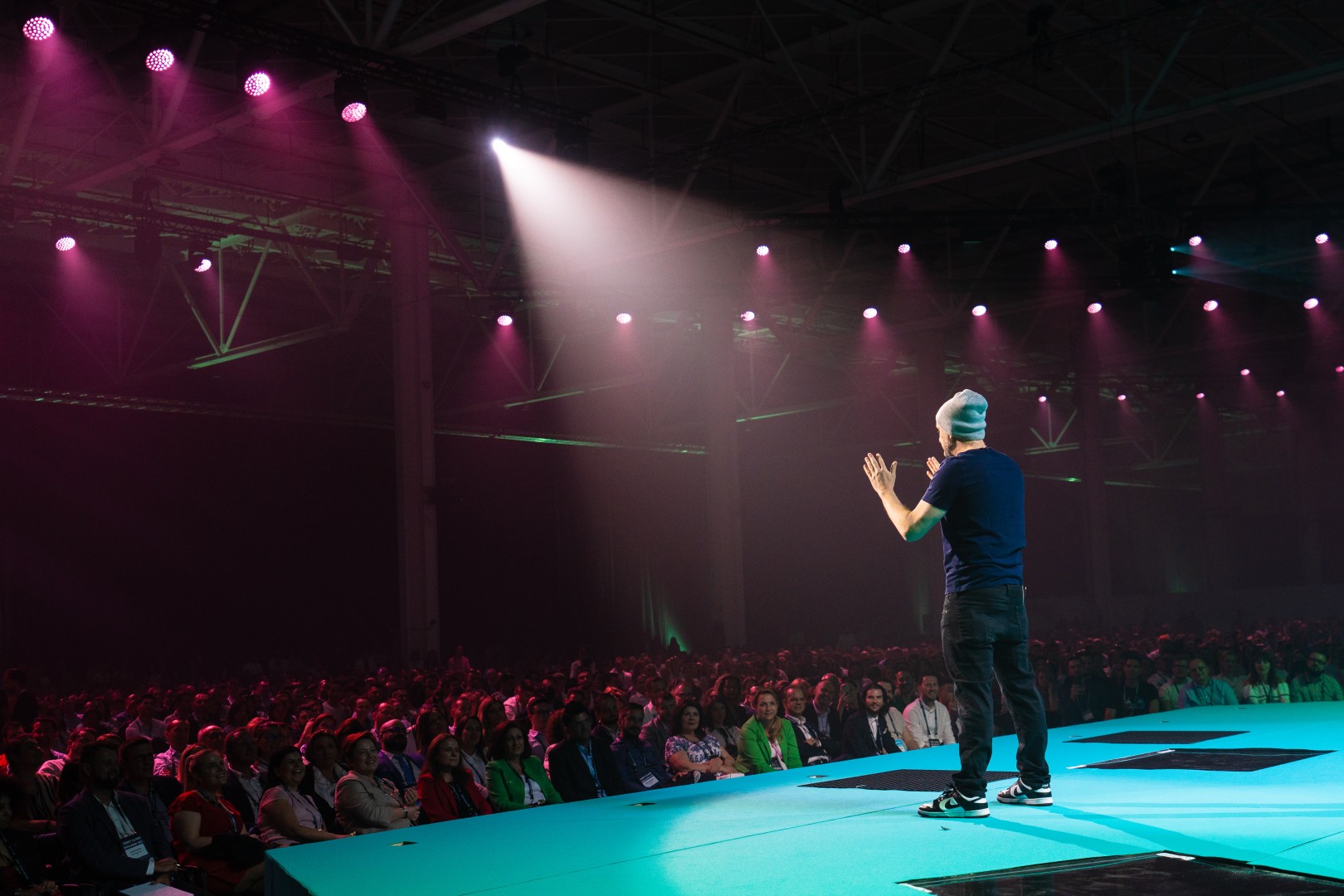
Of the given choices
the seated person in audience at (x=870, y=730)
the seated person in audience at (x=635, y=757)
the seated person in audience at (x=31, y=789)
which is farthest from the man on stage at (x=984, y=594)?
the seated person in audience at (x=870, y=730)

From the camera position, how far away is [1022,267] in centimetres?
2259

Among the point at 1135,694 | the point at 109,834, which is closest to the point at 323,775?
the point at 109,834

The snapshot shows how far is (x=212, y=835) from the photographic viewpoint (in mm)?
5902

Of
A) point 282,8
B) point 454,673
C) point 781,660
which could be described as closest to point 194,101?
point 282,8

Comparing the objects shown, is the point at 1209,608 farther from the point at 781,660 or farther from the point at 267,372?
the point at 267,372

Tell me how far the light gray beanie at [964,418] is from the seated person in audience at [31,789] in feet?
14.3

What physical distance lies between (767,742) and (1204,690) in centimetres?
520

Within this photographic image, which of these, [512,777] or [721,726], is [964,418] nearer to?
[512,777]

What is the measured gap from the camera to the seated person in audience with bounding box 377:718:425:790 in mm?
7012

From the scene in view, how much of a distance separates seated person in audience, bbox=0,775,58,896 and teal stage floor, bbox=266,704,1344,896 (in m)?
1.87

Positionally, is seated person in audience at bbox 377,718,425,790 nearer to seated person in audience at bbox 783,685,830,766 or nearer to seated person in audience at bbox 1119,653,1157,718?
seated person in audience at bbox 783,685,830,766

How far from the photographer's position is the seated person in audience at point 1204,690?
1102 centimetres

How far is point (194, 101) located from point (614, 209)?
5.59 meters

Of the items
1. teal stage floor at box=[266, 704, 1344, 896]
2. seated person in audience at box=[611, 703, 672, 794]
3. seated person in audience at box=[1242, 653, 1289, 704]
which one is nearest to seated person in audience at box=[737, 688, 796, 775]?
seated person in audience at box=[611, 703, 672, 794]
